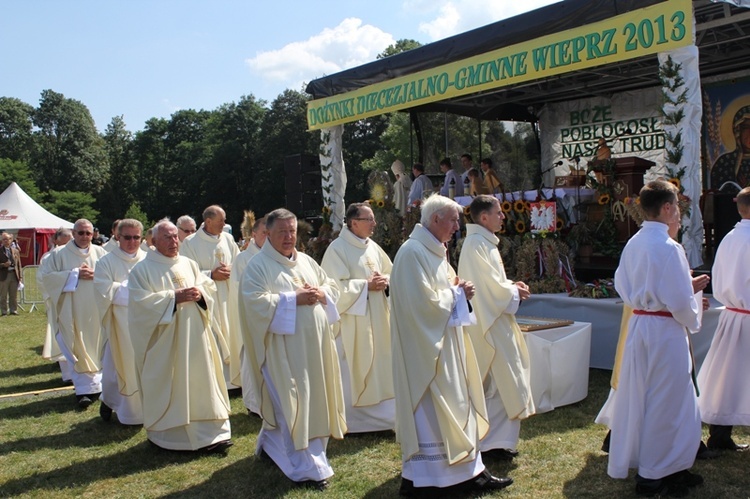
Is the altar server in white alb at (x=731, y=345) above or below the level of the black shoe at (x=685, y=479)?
above

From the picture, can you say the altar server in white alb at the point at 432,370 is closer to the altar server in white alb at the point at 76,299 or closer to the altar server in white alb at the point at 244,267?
the altar server in white alb at the point at 244,267

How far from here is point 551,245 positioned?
28.8ft

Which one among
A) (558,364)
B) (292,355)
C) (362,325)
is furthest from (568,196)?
(292,355)

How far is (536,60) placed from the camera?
30.9 feet

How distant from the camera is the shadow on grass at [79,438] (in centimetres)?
623

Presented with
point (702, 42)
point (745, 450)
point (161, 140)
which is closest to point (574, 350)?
point (745, 450)

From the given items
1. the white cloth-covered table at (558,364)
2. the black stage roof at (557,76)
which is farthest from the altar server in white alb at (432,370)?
the black stage roof at (557,76)

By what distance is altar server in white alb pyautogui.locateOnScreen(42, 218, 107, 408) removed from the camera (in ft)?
26.9

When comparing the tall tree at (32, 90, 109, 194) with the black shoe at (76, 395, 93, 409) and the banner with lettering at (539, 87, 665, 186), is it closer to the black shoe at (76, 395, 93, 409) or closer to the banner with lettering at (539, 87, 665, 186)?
the banner with lettering at (539, 87, 665, 186)

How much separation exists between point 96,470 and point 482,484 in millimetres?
3073

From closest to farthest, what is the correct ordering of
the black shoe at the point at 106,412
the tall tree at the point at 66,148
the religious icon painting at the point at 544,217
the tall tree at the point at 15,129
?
the black shoe at the point at 106,412, the religious icon painting at the point at 544,217, the tall tree at the point at 66,148, the tall tree at the point at 15,129

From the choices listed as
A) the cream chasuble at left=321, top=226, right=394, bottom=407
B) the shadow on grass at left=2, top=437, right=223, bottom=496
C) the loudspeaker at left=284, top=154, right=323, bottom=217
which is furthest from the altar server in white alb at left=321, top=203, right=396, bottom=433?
the loudspeaker at left=284, top=154, right=323, bottom=217

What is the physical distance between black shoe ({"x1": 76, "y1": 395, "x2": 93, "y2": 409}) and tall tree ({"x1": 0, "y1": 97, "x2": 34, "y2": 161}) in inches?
2269

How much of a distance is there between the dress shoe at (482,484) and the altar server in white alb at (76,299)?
16.9 ft
